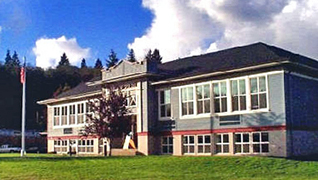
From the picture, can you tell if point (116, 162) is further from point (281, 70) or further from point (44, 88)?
point (44, 88)

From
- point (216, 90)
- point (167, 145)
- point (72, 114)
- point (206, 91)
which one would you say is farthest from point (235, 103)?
point (72, 114)

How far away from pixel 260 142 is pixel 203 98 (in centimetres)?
550

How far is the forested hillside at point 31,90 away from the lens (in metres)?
97.2

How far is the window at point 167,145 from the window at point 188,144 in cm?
140

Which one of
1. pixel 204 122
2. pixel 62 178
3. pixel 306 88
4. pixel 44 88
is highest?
pixel 44 88

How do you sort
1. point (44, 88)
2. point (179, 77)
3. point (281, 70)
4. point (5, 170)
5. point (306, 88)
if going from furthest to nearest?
1. point (44, 88)
2. point (179, 77)
3. point (306, 88)
4. point (281, 70)
5. point (5, 170)

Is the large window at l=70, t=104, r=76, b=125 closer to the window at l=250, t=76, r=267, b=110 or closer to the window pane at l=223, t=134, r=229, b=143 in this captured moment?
the window pane at l=223, t=134, r=229, b=143

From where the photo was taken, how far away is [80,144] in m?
47.6

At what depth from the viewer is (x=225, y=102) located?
33562 mm

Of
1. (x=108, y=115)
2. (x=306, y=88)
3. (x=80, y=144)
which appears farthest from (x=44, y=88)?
(x=306, y=88)

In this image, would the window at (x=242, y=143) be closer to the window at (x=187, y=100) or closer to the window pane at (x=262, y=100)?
the window pane at (x=262, y=100)

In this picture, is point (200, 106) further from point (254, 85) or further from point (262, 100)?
point (262, 100)

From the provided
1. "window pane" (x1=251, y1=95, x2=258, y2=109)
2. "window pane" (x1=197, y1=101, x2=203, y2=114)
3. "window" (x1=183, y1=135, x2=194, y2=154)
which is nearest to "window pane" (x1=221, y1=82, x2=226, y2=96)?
"window pane" (x1=197, y1=101, x2=203, y2=114)

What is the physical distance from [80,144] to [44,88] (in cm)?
6122
